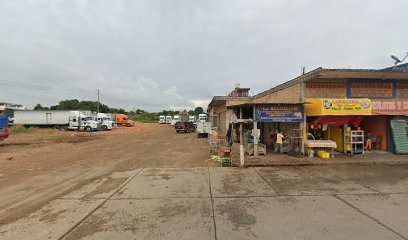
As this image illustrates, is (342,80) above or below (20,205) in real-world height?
above

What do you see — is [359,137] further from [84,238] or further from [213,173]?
[84,238]

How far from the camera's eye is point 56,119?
3350 cm

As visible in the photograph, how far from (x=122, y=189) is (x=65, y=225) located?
7.15 feet

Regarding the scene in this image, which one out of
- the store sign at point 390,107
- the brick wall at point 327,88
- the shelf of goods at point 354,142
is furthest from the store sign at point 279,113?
the store sign at point 390,107

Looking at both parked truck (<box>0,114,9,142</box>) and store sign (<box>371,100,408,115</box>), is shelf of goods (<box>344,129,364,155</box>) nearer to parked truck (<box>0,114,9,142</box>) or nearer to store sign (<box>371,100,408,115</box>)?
store sign (<box>371,100,408,115</box>)

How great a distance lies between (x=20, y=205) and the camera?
523 cm

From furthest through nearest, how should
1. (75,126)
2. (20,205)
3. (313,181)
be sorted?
(75,126) → (313,181) → (20,205)

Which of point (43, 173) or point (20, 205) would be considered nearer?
point (20, 205)

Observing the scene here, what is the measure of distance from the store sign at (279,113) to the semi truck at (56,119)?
29.6 metres

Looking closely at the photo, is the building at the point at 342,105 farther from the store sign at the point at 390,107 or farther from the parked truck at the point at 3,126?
the parked truck at the point at 3,126

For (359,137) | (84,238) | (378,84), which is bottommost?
(84,238)

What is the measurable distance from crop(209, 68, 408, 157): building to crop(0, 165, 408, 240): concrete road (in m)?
3.77

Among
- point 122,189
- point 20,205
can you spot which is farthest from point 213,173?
point 20,205

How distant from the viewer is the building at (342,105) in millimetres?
10344
